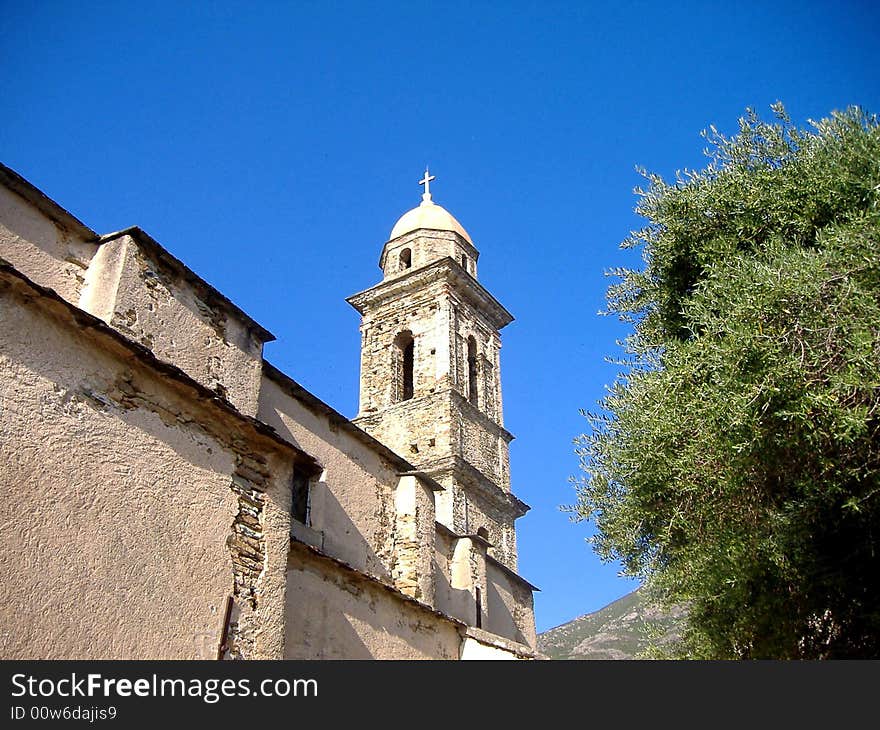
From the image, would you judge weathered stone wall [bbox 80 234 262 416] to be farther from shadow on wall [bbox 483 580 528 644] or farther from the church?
shadow on wall [bbox 483 580 528 644]

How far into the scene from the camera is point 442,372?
2138 cm

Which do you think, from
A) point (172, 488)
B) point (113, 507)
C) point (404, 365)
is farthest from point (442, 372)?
point (113, 507)

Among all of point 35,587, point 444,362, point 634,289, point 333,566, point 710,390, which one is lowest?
point 35,587

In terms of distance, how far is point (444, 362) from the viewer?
70.7 ft

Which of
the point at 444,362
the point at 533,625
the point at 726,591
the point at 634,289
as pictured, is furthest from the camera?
the point at 444,362

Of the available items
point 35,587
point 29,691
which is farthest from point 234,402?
point 29,691

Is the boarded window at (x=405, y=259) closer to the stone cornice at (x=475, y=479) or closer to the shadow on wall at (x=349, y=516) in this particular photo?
the stone cornice at (x=475, y=479)

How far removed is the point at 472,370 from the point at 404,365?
1983mm

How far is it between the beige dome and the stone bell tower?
4cm

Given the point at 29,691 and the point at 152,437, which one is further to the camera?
the point at 152,437

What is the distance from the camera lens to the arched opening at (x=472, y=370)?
899 inches

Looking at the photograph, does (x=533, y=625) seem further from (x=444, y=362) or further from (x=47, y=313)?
(x=47, y=313)

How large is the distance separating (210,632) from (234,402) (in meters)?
3.08

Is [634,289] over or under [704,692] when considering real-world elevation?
over
